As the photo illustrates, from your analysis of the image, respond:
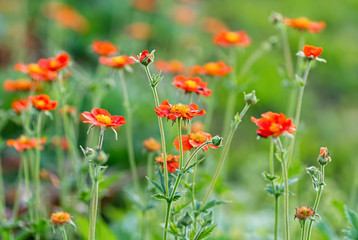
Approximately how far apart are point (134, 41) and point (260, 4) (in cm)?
313

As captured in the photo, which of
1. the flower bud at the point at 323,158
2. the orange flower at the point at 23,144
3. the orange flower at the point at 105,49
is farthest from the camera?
the orange flower at the point at 105,49

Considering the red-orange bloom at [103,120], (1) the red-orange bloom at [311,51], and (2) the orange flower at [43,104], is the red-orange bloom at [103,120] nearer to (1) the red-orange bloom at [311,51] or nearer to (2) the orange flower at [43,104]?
(2) the orange flower at [43,104]

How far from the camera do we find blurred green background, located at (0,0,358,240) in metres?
2.64

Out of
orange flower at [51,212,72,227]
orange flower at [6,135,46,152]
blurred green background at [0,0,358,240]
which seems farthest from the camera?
blurred green background at [0,0,358,240]

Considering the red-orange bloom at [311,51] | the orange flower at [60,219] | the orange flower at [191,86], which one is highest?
the red-orange bloom at [311,51]

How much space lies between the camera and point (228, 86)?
7.13 feet

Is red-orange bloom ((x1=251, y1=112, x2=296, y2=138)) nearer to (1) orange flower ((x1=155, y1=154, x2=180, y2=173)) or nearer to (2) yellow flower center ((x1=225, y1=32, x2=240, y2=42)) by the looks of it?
(1) orange flower ((x1=155, y1=154, x2=180, y2=173))

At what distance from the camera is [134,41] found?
15.1 feet

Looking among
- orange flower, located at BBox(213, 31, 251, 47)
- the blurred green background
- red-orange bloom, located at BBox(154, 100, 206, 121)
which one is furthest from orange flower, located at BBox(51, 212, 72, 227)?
orange flower, located at BBox(213, 31, 251, 47)

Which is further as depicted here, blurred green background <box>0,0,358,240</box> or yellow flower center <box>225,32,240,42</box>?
blurred green background <box>0,0,358,240</box>

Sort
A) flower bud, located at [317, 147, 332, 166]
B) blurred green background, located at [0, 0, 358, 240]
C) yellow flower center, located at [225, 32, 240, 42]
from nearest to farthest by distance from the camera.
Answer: flower bud, located at [317, 147, 332, 166]
yellow flower center, located at [225, 32, 240, 42]
blurred green background, located at [0, 0, 358, 240]

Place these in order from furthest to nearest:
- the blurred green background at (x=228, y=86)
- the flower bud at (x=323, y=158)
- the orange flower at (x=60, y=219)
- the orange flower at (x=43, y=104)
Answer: the blurred green background at (x=228, y=86)
the orange flower at (x=43, y=104)
the orange flower at (x=60, y=219)
the flower bud at (x=323, y=158)

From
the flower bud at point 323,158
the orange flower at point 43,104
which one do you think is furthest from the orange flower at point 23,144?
the flower bud at point 323,158

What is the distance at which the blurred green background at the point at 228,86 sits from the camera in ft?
8.66
